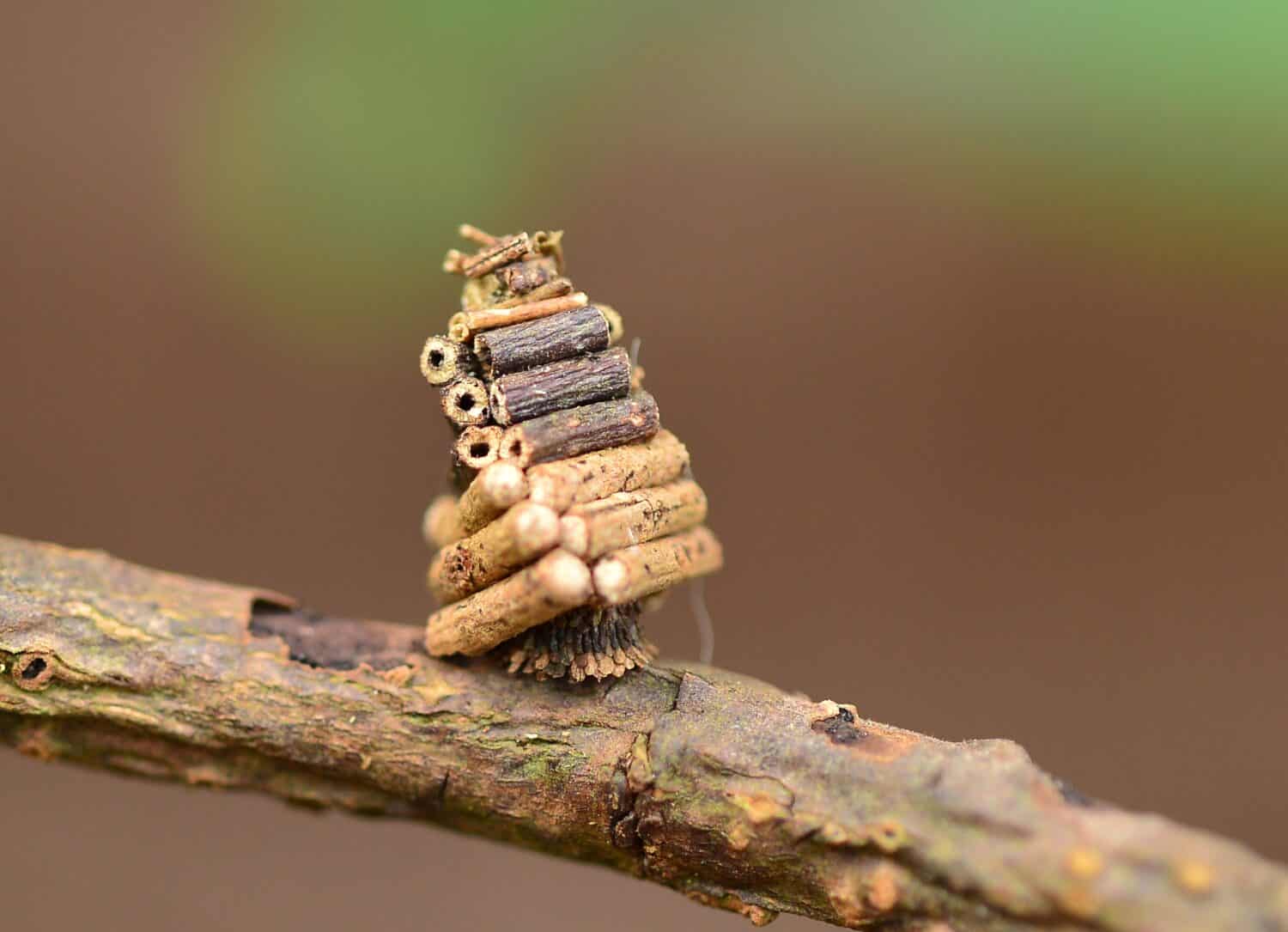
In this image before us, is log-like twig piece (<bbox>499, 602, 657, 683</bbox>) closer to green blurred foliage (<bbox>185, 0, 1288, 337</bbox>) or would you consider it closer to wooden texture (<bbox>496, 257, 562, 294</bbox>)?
wooden texture (<bbox>496, 257, 562, 294</bbox>)

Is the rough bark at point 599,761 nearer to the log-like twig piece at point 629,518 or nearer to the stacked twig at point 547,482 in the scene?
the stacked twig at point 547,482

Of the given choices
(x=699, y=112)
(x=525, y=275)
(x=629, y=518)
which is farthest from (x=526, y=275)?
(x=699, y=112)

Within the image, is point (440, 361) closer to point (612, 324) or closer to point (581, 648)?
point (612, 324)

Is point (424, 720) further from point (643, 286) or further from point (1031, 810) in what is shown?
point (643, 286)

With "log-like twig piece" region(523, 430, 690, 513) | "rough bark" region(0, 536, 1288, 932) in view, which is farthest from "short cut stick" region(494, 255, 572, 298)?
"rough bark" region(0, 536, 1288, 932)

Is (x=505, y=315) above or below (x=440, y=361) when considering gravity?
above

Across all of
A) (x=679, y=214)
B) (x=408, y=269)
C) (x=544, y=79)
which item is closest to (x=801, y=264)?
(x=679, y=214)
